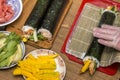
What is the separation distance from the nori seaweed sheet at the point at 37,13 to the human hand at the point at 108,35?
0.28 m

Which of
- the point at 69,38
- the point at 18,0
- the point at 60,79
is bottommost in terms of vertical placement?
the point at 60,79

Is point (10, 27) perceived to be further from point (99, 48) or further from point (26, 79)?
point (99, 48)

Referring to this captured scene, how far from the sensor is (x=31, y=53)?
4.21ft

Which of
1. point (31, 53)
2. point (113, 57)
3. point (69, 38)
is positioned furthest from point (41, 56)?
point (113, 57)

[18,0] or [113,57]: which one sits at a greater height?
[18,0]

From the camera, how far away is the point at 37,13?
1383 mm

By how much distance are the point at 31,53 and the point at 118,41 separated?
41 centimetres

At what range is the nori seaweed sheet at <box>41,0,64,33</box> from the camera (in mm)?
1347

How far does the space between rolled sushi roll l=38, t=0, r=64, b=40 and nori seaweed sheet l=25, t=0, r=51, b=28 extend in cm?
2

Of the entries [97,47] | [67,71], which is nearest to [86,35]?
[97,47]

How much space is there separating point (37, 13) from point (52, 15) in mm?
76

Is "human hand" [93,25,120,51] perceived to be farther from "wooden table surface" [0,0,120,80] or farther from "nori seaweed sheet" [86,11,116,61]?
"wooden table surface" [0,0,120,80]

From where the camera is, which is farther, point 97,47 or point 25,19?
point 25,19

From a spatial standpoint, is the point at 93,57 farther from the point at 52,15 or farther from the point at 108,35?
the point at 52,15
